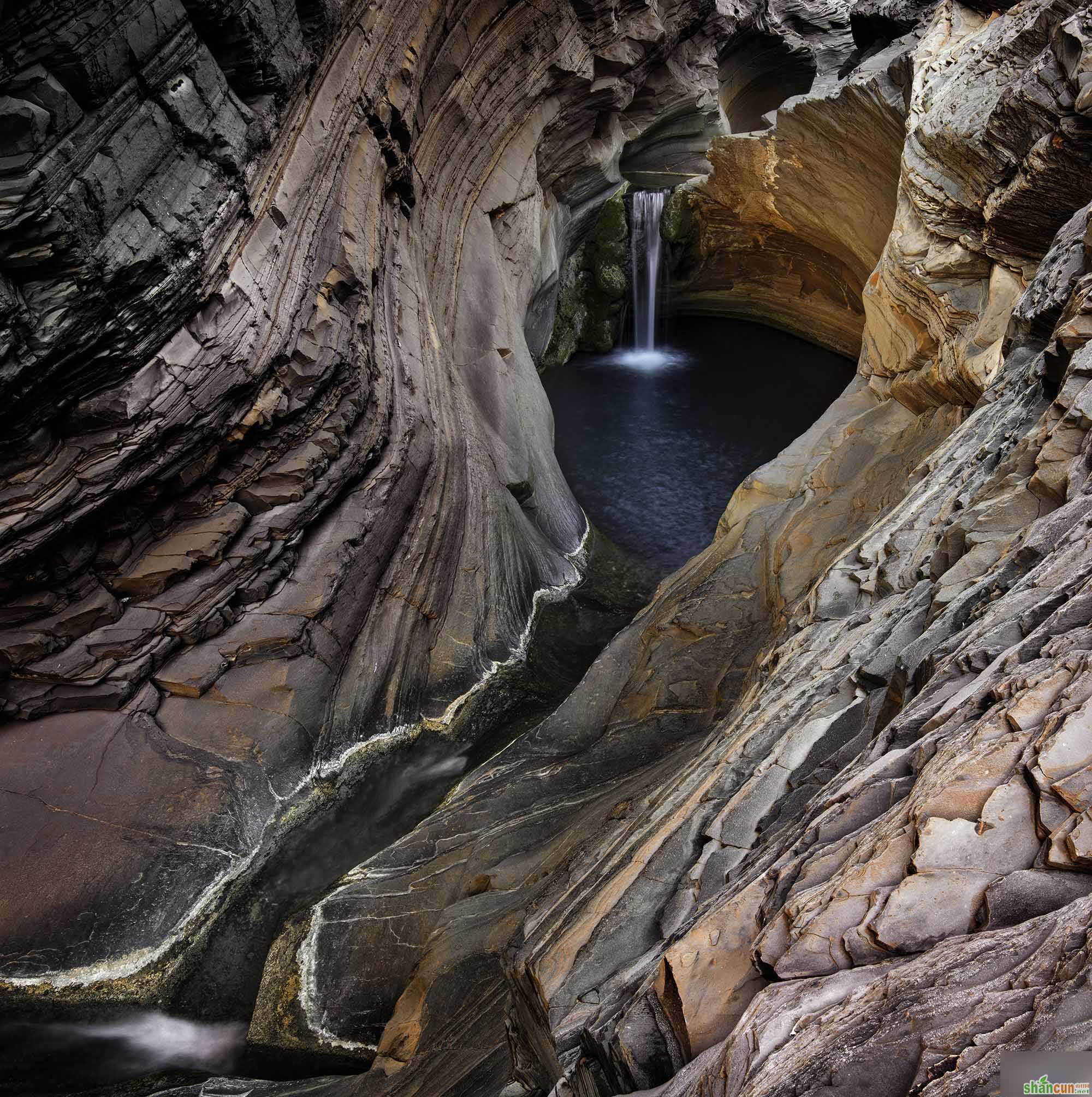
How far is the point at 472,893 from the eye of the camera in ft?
19.7

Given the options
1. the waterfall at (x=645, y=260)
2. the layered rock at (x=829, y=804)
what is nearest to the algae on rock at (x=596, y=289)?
the waterfall at (x=645, y=260)

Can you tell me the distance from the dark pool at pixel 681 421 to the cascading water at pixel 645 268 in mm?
561

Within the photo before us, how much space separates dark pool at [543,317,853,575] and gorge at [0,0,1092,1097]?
428 millimetres

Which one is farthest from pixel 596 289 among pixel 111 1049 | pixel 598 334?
pixel 111 1049

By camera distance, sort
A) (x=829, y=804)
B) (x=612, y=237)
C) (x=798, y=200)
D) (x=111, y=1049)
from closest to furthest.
A: (x=829, y=804)
(x=111, y=1049)
(x=798, y=200)
(x=612, y=237)

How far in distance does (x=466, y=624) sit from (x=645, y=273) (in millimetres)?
12081

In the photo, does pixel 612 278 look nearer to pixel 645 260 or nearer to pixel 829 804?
pixel 645 260

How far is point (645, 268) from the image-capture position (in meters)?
18.5

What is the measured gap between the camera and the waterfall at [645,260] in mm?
17953

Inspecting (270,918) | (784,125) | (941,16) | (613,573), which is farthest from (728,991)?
(784,125)

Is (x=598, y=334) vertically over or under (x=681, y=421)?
over

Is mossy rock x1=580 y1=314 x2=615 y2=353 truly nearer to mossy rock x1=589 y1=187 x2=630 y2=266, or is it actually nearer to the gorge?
mossy rock x1=589 y1=187 x2=630 y2=266

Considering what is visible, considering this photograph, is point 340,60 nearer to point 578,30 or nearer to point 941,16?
point 578,30

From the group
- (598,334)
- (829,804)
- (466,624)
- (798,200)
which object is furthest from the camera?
(598,334)
